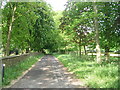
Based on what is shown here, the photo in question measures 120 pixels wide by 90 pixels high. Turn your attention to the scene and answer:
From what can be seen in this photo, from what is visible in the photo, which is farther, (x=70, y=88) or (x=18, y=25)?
(x=18, y=25)

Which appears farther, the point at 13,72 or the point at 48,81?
the point at 13,72

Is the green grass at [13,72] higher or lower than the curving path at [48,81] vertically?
higher

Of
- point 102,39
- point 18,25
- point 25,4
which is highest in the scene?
point 25,4

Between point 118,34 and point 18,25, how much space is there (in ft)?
36.4

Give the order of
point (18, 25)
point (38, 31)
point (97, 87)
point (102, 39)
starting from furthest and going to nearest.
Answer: point (38, 31), point (18, 25), point (102, 39), point (97, 87)

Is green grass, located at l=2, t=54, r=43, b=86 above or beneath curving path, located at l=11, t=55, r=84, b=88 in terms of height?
above

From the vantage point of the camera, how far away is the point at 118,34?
11.8 meters

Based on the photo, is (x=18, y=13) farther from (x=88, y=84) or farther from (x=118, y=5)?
(x=88, y=84)

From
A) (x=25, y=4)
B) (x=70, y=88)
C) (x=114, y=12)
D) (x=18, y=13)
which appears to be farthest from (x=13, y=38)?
(x=70, y=88)

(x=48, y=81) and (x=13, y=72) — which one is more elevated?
(x=13, y=72)

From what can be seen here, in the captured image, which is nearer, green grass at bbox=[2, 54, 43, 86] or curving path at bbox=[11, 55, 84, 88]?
curving path at bbox=[11, 55, 84, 88]

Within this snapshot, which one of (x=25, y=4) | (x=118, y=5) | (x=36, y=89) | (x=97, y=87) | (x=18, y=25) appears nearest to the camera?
(x=97, y=87)

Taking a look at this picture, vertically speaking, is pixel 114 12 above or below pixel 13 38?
above

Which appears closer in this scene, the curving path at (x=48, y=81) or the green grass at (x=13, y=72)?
the curving path at (x=48, y=81)
